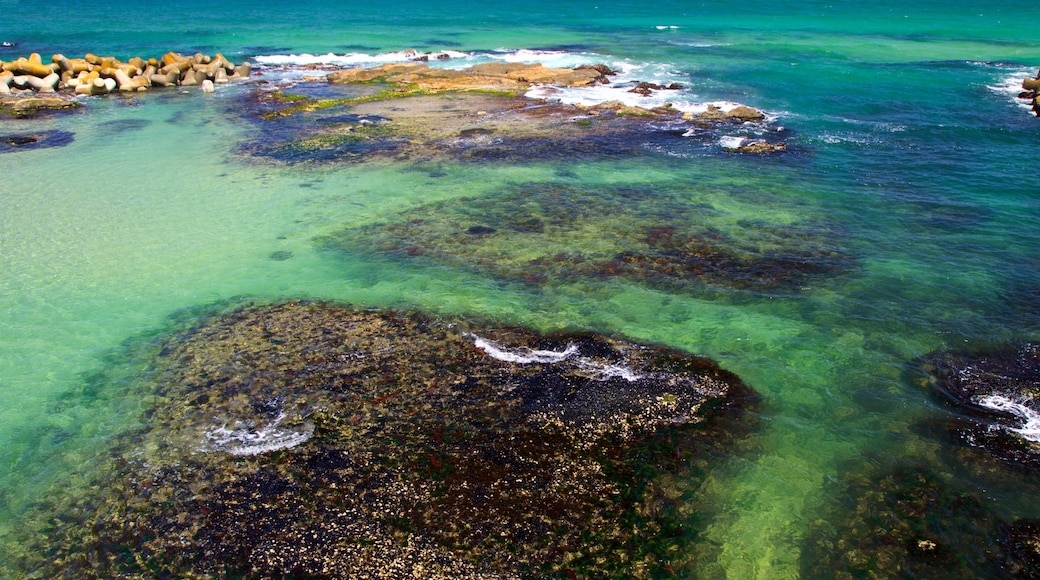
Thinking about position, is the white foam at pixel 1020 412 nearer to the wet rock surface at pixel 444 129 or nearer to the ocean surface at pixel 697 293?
the ocean surface at pixel 697 293

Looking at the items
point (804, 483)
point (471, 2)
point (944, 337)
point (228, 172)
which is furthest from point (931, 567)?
point (471, 2)

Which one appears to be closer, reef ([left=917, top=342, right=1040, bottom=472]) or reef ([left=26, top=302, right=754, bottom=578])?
reef ([left=26, top=302, right=754, bottom=578])

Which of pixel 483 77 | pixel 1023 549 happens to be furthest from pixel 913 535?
pixel 483 77

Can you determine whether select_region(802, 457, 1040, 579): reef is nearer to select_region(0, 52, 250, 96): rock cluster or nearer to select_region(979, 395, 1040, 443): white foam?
select_region(979, 395, 1040, 443): white foam

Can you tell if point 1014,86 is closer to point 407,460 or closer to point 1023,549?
point 1023,549

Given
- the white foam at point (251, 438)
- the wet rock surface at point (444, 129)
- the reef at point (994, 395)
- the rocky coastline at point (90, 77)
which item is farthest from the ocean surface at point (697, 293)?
the rocky coastline at point (90, 77)

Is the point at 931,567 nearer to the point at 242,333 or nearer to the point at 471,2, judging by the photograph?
the point at 242,333

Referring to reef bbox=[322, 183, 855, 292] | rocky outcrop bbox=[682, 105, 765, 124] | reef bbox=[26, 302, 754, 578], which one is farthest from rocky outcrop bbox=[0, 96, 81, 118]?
rocky outcrop bbox=[682, 105, 765, 124]

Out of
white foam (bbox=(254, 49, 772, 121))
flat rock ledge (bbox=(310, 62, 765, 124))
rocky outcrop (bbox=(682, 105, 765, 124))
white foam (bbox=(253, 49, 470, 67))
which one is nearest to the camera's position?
rocky outcrop (bbox=(682, 105, 765, 124))
